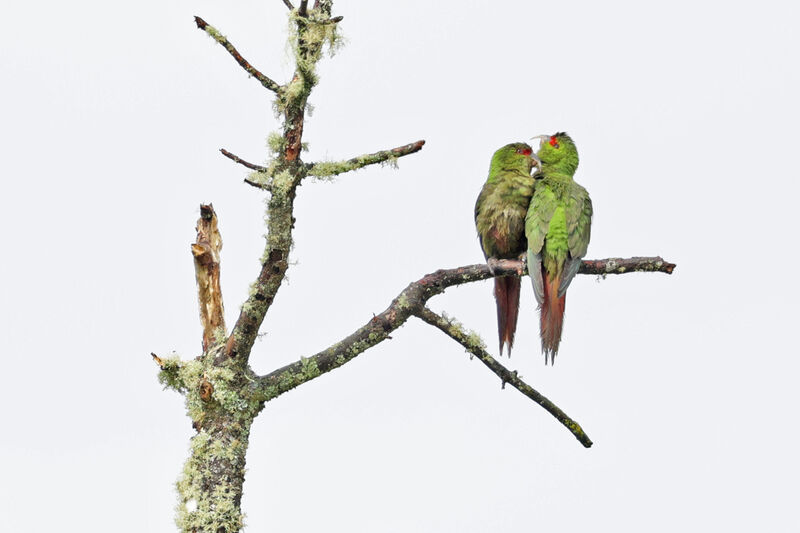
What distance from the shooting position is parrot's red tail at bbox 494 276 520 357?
526 centimetres

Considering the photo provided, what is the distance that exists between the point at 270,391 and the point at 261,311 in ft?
1.34

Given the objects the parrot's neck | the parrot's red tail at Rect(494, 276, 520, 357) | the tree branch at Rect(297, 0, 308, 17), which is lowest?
the parrot's red tail at Rect(494, 276, 520, 357)

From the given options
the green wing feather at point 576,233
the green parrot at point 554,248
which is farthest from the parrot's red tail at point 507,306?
the green wing feather at point 576,233

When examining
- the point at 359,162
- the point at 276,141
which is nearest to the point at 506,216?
the point at 359,162

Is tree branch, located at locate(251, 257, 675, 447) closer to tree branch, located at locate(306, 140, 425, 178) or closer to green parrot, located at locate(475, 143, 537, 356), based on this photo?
green parrot, located at locate(475, 143, 537, 356)

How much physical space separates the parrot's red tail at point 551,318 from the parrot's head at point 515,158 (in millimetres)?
750

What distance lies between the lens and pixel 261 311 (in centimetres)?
429

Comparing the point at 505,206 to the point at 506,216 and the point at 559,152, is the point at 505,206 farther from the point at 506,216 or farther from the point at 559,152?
the point at 559,152

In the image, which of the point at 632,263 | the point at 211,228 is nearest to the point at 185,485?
the point at 211,228

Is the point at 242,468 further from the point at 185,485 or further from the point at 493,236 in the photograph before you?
the point at 493,236

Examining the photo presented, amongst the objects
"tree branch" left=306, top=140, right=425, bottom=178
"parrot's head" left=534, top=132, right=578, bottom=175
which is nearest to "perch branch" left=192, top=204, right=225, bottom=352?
"tree branch" left=306, top=140, right=425, bottom=178

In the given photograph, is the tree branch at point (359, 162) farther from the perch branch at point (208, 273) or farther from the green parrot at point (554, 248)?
the green parrot at point (554, 248)

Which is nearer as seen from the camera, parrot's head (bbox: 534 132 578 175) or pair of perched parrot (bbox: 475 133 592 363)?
pair of perched parrot (bbox: 475 133 592 363)

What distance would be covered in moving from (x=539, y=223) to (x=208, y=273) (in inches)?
69.1
